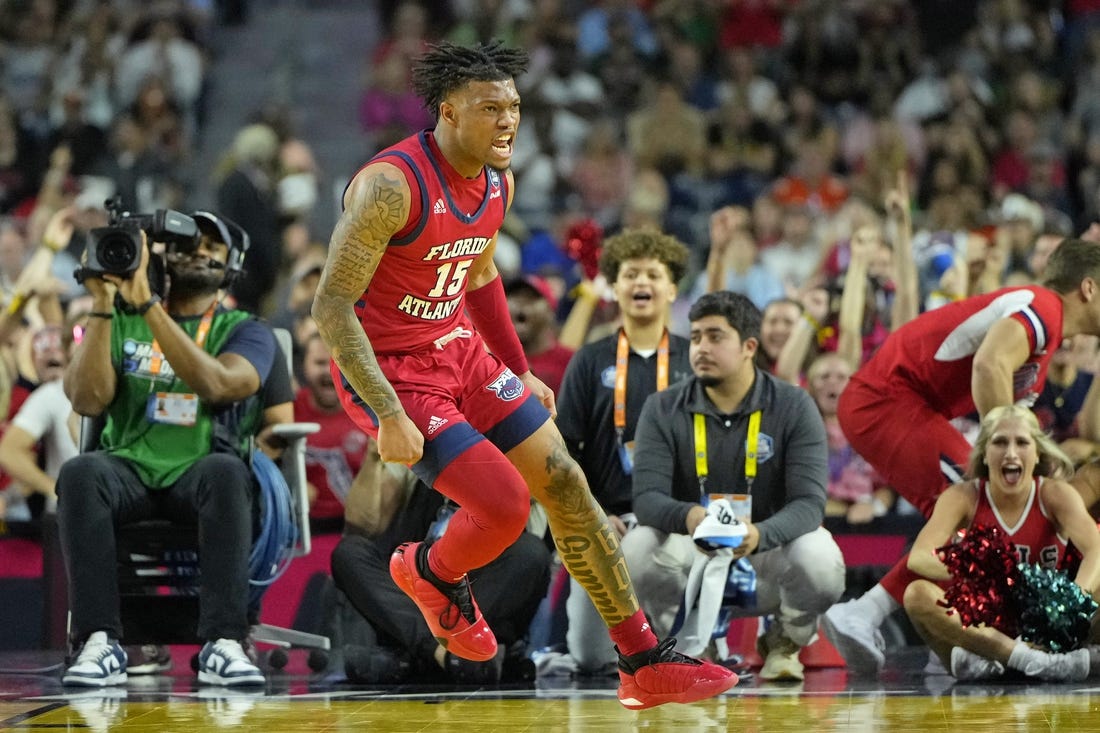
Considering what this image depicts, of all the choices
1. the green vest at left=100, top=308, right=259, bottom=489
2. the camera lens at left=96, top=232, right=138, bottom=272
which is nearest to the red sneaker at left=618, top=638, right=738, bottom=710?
the green vest at left=100, top=308, right=259, bottom=489

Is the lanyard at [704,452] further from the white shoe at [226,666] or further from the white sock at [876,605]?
the white shoe at [226,666]

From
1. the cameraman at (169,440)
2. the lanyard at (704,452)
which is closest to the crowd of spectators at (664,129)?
the cameraman at (169,440)

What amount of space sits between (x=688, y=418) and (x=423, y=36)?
845 centimetres

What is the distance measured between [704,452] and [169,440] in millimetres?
2227

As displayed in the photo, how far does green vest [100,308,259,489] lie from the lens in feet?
24.0

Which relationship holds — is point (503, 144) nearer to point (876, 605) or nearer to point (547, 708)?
point (547, 708)

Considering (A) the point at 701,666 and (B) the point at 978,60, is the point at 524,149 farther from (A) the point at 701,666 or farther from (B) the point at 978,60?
(A) the point at 701,666

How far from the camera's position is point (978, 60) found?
47.6 feet

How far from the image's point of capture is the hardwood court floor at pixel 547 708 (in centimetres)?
566

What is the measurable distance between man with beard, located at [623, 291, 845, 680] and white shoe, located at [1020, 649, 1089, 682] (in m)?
0.83

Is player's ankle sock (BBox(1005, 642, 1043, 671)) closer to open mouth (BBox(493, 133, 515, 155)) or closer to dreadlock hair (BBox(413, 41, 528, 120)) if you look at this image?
open mouth (BBox(493, 133, 515, 155))

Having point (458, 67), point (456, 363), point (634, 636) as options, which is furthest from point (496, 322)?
point (634, 636)

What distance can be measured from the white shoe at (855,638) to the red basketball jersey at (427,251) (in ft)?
7.81

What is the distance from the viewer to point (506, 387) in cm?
573
